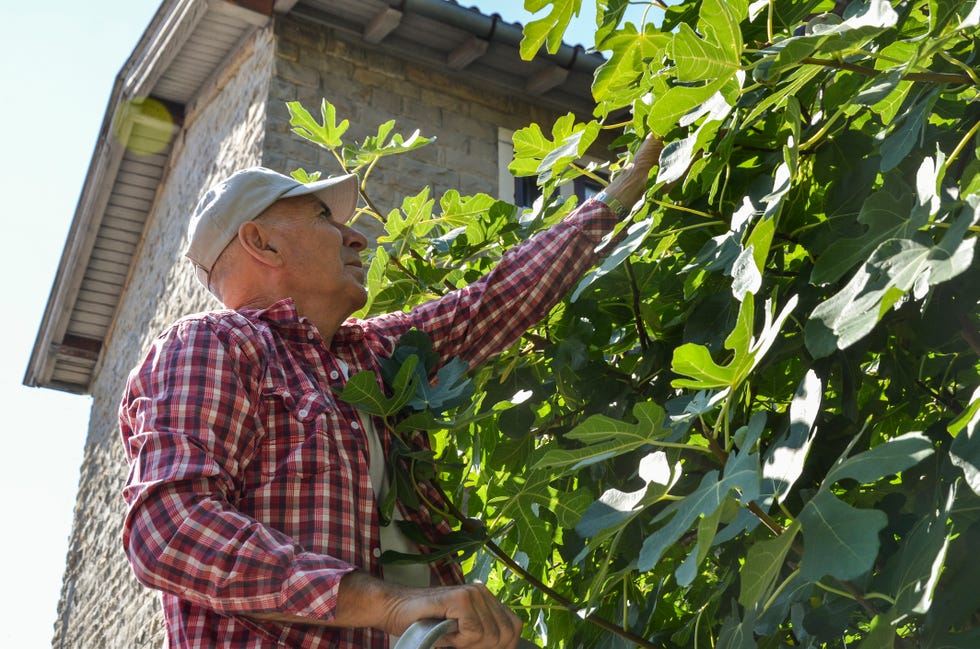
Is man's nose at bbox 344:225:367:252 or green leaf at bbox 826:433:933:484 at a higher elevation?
man's nose at bbox 344:225:367:252

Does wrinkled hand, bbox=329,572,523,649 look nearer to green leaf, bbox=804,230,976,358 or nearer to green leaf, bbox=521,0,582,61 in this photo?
green leaf, bbox=804,230,976,358

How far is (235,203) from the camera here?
2.37 meters

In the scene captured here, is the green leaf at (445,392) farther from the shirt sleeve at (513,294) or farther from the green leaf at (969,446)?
the green leaf at (969,446)

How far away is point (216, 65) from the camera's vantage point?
7.01m

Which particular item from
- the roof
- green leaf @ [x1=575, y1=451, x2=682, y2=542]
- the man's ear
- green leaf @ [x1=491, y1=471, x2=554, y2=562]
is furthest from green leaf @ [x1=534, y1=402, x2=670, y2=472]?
the roof

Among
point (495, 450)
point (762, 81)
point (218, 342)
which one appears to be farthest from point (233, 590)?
point (762, 81)

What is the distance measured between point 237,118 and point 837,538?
18.5 feet

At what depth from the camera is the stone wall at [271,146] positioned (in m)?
6.01

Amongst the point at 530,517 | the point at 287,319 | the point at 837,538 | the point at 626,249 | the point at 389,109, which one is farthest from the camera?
the point at 389,109

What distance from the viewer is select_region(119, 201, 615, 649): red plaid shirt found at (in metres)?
1.69

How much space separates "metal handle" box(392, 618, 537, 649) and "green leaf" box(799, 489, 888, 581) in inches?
23.4

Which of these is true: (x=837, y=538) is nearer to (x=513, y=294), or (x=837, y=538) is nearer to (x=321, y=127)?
(x=513, y=294)

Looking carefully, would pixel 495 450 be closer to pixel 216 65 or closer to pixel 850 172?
pixel 850 172

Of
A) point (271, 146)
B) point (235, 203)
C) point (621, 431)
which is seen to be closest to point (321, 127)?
point (235, 203)
